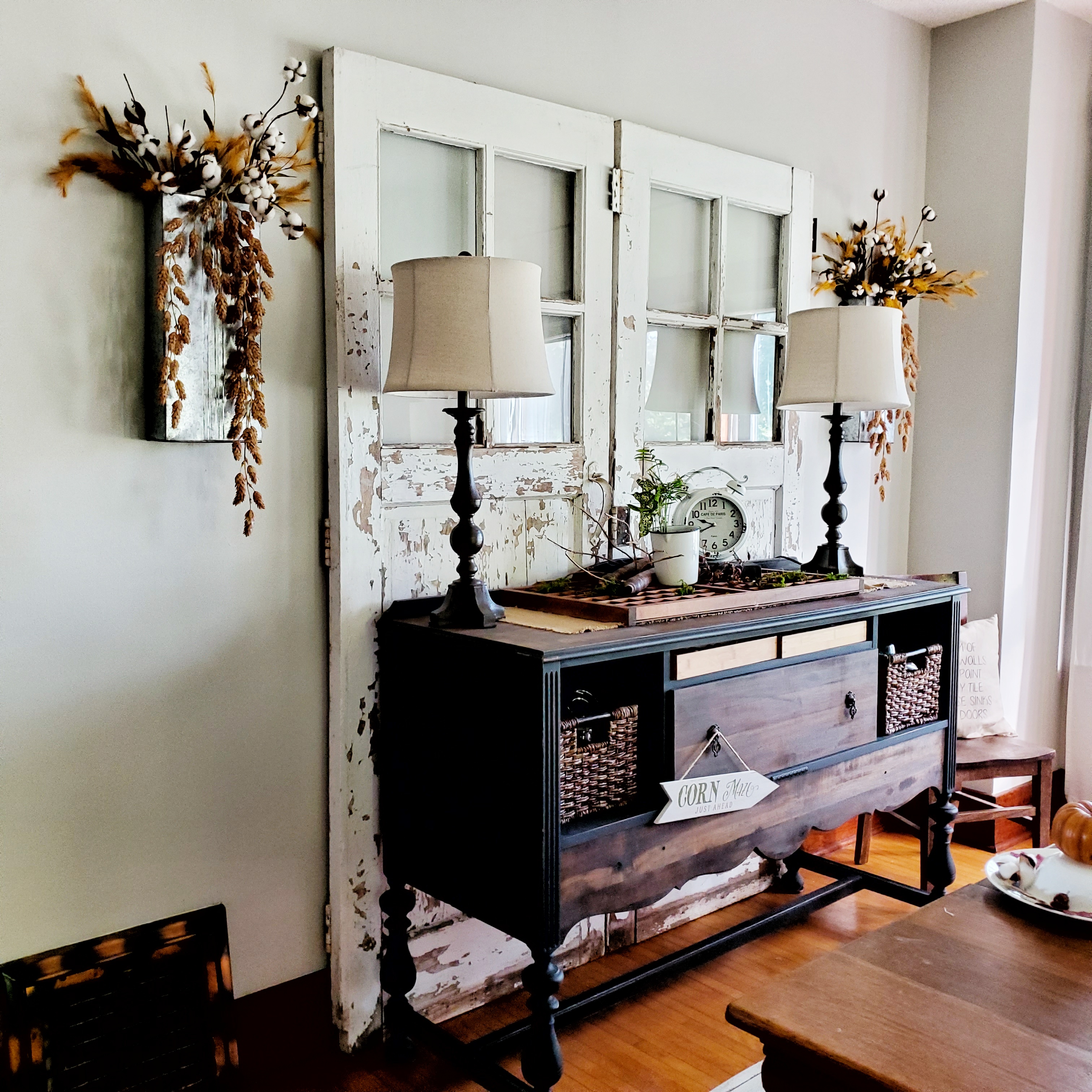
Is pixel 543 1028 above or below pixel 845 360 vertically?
below

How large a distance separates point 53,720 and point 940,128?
136 inches

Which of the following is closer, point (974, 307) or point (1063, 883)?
point (1063, 883)

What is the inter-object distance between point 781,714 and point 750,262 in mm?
1429

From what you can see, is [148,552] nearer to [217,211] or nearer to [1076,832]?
[217,211]

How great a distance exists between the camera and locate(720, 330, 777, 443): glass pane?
3045 millimetres

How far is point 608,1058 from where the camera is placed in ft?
7.64

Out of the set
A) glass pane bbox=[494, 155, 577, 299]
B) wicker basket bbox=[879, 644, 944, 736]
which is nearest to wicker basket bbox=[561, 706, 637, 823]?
wicker basket bbox=[879, 644, 944, 736]

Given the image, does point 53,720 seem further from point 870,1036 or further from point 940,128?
point 940,128

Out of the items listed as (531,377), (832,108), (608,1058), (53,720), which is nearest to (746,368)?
(832,108)

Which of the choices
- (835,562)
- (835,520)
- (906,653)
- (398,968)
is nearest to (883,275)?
(835,520)

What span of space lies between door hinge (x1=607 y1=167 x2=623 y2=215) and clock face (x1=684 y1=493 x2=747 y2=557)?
2.59 feet

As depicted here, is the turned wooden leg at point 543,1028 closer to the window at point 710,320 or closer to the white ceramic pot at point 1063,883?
the white ceramic pot at point 1063,883

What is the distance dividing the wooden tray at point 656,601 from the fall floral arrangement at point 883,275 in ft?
3.56

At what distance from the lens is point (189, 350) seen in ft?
6.42
